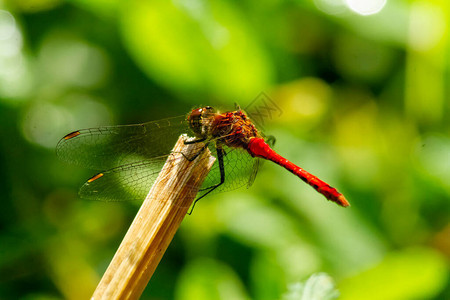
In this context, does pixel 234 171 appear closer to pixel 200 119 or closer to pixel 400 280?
pixel 200 119

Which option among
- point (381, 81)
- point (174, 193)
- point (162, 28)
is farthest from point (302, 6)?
point (174, 193)

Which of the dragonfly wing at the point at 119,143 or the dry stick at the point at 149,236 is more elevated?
the dragonfly wing at the point at 119,143

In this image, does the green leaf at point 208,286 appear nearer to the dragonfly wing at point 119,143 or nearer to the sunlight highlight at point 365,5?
the dragonfly wing at point 119,143

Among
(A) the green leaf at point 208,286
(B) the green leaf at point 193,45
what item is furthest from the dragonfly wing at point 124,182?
(B) the green leaf at point 193,45

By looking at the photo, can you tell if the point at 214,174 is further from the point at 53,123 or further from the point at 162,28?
the point at 53,123

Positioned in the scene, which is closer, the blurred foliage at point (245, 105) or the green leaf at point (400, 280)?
the green leaf at point (400, 280)
